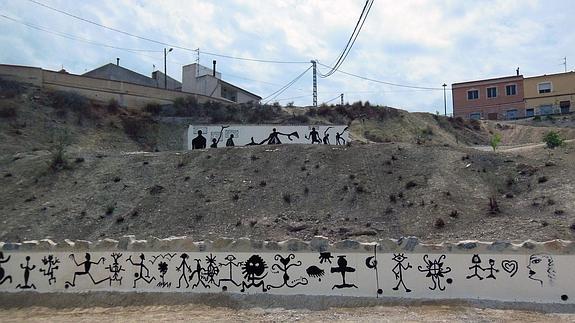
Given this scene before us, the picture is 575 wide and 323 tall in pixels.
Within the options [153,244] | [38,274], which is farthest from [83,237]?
[153,244]

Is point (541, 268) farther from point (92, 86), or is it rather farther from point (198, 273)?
point (92, 86)

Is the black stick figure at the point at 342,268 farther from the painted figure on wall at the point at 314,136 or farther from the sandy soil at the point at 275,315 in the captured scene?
the painted figure on wall at the point at 314,136

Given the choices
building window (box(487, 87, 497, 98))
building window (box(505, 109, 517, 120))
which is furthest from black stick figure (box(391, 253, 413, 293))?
building window (box(487, 87, 497, 98))

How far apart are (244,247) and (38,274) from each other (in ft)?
25.0

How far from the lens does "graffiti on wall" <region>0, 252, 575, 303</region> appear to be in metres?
15.4

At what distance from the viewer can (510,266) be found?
15.5 meters

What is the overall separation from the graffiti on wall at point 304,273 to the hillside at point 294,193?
13.2 feet

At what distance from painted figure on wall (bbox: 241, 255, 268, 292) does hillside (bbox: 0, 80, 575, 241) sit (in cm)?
407

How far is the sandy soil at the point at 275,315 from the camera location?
1457 cm

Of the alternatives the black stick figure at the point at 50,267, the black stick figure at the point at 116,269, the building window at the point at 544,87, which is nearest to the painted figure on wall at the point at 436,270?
the black stick figure at the point at 116,269

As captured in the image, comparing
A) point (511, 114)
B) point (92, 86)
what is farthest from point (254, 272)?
point (511, 114)

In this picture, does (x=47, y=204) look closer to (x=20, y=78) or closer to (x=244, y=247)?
(x=244, y=247)

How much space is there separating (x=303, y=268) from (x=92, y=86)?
40212mm

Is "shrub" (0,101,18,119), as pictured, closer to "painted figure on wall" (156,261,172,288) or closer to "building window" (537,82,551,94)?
"painted figure on wall" (156,261,172,288)
